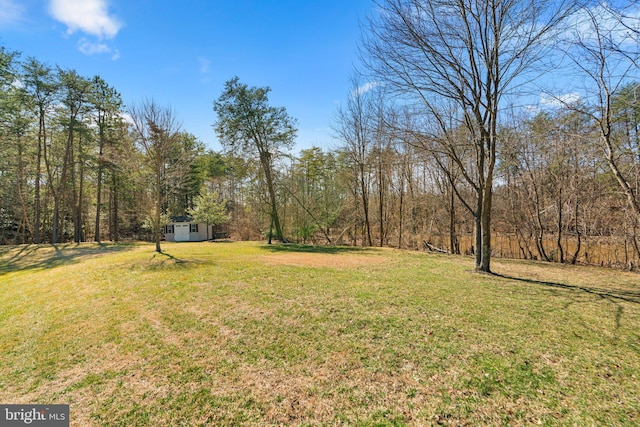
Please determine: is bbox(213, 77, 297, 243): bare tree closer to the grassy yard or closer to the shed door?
the shed door

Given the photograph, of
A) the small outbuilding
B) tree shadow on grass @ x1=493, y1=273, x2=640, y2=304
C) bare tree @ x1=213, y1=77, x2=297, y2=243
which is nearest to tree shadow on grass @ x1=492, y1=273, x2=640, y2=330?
tree shadow on grass @ x1=493, y1=273, x2=640, y2=304

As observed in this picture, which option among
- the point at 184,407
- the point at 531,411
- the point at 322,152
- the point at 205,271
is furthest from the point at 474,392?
the point at 322,152

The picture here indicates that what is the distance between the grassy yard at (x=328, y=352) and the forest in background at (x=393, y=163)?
3.01 m

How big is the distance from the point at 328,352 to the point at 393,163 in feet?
20.6

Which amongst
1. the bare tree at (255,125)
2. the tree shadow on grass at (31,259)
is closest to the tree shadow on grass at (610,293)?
the bare tree at (255,125)

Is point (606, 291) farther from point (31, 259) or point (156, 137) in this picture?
point (31, 259)

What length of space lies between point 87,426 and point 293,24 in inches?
352

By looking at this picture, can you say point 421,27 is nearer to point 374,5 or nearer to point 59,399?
point 374,5

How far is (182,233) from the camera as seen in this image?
20.9 m

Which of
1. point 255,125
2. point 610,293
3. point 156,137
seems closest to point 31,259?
point 156,137

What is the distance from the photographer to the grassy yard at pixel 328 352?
6.56ft

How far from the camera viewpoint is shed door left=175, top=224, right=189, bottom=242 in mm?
20766

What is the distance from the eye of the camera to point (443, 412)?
193 cm

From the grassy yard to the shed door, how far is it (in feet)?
52.1
